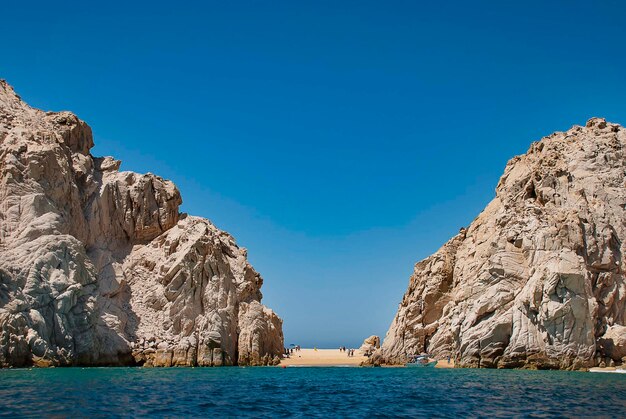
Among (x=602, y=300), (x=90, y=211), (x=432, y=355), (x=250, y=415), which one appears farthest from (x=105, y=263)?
(x=602, y=300)

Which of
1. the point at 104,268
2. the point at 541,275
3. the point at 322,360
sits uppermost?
the point at 104,268

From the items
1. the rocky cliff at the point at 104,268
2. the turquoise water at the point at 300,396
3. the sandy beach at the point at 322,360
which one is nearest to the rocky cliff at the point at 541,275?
the sandy beach at the point at 322,360

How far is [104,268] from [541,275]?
47.0 meters

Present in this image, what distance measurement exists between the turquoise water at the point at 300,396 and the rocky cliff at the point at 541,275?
10.1m

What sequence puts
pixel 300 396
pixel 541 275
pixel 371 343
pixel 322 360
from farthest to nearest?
pixel 371 343
pixel 322 360
pixel 541 275
pixel 300 396

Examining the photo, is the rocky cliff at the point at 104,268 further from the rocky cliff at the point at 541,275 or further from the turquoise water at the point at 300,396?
the rocky cliff at the point at 541,275

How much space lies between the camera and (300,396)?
37.2 meters

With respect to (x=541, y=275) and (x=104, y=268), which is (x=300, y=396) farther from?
(x=104, y=268)

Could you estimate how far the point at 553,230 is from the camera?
206 feet

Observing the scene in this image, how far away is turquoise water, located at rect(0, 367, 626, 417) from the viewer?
91.6ft

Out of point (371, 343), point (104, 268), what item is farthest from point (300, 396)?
point (371, 343)

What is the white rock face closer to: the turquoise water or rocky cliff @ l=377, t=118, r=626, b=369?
rocky cliff @ l=377, t=118, r=626, b=369

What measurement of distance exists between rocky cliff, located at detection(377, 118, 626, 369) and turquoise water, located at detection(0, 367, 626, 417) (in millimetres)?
10050

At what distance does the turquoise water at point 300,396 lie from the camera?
27922 mm
